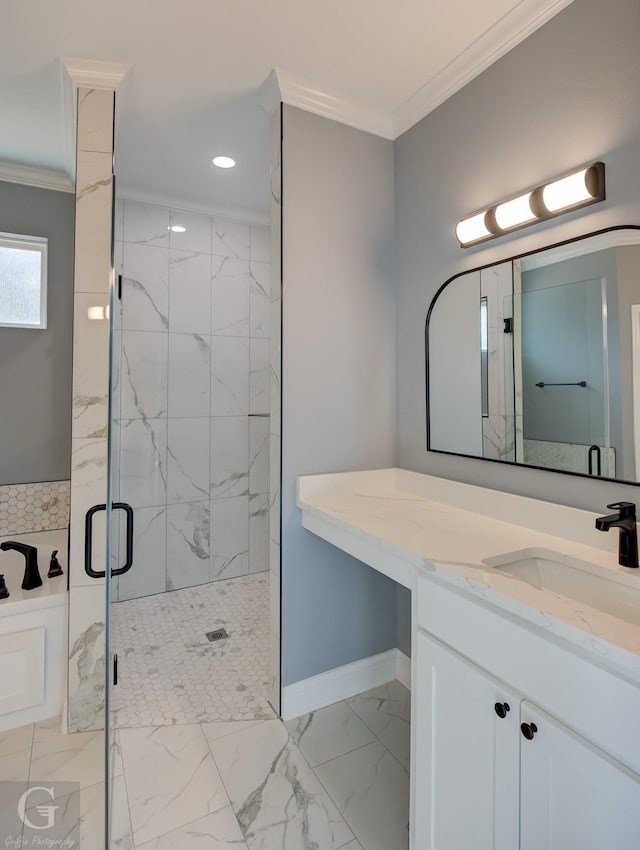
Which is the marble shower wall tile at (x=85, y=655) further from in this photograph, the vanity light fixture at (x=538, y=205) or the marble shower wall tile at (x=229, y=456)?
the vanity light fixture at (x=538, y=205)

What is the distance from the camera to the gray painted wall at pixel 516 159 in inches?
53.4

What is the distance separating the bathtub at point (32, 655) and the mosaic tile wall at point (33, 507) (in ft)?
2.44

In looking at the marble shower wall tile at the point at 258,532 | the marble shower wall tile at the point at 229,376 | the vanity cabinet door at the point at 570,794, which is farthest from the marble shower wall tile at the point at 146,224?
the vanity cabinet door at the point at 570,794

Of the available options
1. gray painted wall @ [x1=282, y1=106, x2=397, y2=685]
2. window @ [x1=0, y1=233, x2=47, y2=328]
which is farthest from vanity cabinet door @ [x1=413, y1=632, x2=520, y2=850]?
window @ [x1=0, y1=233, x2=47, y2=328]

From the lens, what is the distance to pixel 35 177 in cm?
269

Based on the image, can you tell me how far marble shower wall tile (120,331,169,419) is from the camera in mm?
3025

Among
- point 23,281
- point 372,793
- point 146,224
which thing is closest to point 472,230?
point 372,793

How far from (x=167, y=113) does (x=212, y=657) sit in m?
2.72

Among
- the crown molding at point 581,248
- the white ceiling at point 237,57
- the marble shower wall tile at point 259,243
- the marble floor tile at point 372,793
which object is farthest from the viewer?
the marble shower wall tile at point 259,243

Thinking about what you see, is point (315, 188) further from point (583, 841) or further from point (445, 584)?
point (583, 841)

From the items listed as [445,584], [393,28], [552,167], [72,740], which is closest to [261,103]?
[393,28]

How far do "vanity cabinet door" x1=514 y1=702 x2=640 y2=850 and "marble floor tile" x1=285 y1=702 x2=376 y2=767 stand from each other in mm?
976

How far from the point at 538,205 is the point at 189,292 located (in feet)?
7.75

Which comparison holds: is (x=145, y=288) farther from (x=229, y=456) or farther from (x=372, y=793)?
(x=372, y=793)
